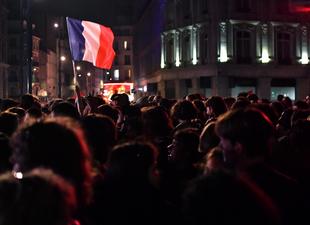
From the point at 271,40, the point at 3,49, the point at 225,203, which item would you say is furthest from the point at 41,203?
the point at 3,49

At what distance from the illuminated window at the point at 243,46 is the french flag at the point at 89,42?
2985 cm

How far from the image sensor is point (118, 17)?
110 metres

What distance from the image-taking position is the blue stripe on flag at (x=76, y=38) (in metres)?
14.4

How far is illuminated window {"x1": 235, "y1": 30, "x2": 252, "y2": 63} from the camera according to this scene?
45094 millimetres

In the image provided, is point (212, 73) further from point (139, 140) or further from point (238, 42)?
point (139, 140)

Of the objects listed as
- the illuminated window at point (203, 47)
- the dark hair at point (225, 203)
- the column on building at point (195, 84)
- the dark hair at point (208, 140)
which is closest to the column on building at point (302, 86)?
the illuminated window at point (203, 47)

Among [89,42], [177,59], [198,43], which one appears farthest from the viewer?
[177,59]

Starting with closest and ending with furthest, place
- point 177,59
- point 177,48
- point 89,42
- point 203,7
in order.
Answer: point 89,42 < point 203,7 < point 177,48 < point 177,59

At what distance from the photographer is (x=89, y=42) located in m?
15.1

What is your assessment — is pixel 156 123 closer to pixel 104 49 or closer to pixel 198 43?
pixel 104 49

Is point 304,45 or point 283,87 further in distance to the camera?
point 283,87

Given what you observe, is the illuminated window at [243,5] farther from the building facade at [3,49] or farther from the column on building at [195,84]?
the building facade at [3,49]

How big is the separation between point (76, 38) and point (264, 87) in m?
33.2

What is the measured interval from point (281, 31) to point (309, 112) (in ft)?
128
